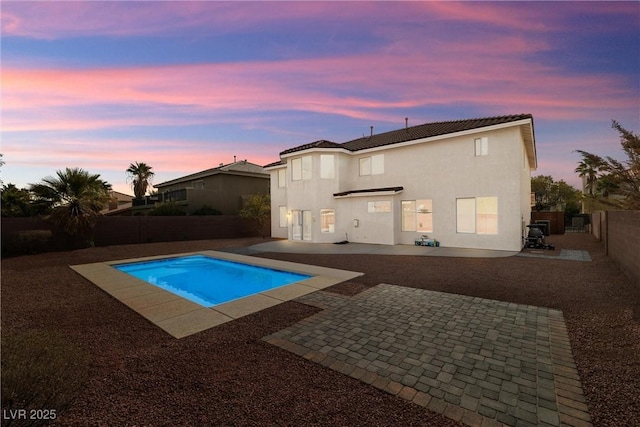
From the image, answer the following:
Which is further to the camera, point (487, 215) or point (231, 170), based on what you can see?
point (231, 170)

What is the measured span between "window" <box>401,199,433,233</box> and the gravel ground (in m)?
8.40

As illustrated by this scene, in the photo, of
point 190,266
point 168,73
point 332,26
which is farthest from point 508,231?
point 168,73

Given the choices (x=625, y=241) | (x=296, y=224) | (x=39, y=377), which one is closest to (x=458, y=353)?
(x=39, y=377)

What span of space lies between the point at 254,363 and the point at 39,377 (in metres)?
2.45

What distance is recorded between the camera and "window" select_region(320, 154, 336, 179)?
1870 centimetres

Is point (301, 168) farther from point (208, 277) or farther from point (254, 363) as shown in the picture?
point (254, 363)

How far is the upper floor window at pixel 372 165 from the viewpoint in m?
18.4

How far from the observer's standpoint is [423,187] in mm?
16328

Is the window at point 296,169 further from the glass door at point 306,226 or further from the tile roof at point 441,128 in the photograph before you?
the glass door at point 306,226

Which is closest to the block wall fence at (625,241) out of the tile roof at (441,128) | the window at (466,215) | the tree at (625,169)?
the tree at (625,169)

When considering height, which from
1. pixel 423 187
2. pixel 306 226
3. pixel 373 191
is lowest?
pixel 306 226

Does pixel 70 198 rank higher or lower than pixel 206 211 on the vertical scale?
higher

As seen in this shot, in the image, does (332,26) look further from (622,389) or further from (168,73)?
(622,389)

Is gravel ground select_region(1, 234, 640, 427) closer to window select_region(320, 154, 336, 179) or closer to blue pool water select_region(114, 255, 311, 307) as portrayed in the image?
blue pool water select_region(114, 255, 311, 307)
